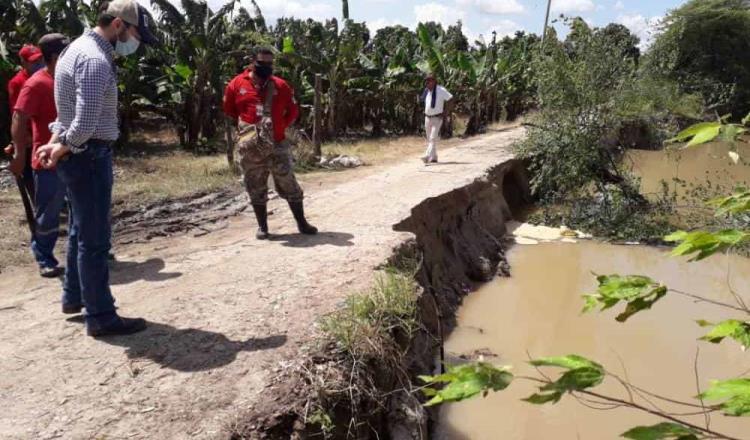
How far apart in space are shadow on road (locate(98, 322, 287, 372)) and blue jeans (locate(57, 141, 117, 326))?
0.88ft

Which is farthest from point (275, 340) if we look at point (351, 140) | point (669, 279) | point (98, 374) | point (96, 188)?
point (351, 140)

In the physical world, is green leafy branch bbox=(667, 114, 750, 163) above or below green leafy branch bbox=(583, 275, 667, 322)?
above

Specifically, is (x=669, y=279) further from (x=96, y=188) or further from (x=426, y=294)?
(x=96, y=188)

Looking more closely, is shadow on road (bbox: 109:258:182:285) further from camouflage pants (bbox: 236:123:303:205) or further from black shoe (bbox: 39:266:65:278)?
camouflage pants (bbox: 236:123:303:205)

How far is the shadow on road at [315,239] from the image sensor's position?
243 inches

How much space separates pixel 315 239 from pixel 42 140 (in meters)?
2.54

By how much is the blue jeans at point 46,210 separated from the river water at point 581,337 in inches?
140

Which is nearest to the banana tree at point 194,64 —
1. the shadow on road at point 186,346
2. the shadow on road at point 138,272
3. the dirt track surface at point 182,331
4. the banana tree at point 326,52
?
the banana tree at point 326,52

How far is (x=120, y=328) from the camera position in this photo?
4.04 meters

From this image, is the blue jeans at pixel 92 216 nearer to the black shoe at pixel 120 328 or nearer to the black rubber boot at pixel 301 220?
the black shoe at pixel 120 328

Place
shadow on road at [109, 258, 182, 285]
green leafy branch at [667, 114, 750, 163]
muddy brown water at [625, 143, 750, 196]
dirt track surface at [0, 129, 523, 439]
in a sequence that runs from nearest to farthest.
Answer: green leafy branch at [667, 114, 750, 163] < dirt track surface at [0, 129, 523, 439] < shadow on road at [109, 258, 182, 285] < muddy brown water at [625, 143, 750, 196]

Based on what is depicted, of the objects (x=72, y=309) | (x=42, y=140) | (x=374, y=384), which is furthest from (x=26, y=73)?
(x=374, y=384)

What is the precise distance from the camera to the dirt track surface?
324cm

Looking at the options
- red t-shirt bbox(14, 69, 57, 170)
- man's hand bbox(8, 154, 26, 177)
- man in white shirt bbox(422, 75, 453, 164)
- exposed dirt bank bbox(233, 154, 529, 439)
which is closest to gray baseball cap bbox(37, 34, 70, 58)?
red t-shirt bbox(14, 69, 57, 170)
